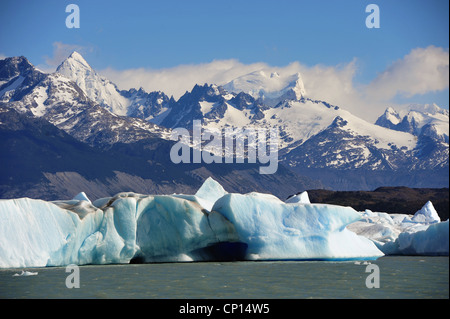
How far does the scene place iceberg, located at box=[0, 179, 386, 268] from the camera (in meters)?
41.0

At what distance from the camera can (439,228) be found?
49281mm

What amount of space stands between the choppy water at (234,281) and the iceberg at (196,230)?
1110mm

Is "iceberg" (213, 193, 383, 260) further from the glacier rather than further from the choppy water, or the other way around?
the choppy water

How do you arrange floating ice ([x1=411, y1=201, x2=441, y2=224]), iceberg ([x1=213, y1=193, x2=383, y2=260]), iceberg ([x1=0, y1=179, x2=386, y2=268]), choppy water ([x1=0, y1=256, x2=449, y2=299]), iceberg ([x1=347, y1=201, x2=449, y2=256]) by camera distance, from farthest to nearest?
floating ice ([x1=411, y1=201, x2=441, y2=224]) → iceberg ([x1=347, y1=201, x2=449, y2=256]) → iceberg ([x1=213, y1=193, x2=383, y2=260]) → iceberg ([x1=0, y1=179, x2=386, y2=268]) → choppy water ([x1=0, y1=256, x2=449, y2=299])

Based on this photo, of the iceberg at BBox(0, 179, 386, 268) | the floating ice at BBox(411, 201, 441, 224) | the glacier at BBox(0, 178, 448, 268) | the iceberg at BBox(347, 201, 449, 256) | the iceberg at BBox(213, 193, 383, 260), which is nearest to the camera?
the glacier at BBox(0, 178, 448, 268)

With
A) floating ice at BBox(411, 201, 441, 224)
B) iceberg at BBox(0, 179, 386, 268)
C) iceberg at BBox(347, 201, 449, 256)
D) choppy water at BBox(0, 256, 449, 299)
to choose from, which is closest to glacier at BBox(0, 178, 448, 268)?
iceberg at BBox(0, 179, 386, 268)

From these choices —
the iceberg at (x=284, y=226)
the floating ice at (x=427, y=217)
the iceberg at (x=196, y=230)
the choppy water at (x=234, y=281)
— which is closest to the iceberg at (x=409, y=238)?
the iceberg at (x=284, y=226)

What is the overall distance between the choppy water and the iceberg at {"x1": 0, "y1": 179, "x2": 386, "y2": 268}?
43.7 inches

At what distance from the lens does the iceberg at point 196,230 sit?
4097 cm

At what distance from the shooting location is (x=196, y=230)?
4228 cm

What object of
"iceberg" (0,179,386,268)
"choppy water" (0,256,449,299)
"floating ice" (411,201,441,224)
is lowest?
"choppy water" (0,256,449,299)

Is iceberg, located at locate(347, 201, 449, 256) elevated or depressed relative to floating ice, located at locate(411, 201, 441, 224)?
depressed

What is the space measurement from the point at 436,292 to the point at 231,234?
54.5 ft
